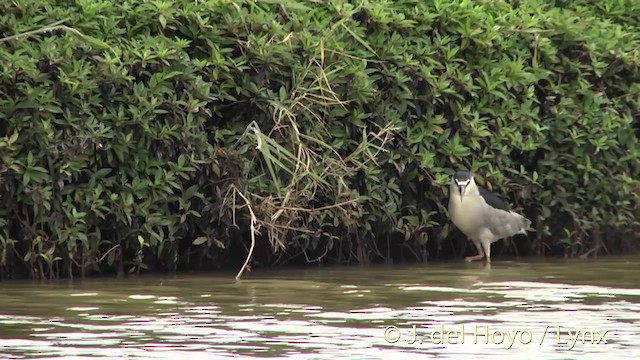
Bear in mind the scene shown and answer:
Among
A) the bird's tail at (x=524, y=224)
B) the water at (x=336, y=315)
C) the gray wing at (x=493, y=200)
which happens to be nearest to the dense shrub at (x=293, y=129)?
the gray wing at (x=493, y=200)

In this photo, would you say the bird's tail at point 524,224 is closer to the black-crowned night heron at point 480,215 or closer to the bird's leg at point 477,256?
the black-crowned night heron at point 480,215

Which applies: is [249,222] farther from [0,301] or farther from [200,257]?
[0,301]

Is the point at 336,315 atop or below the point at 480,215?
below

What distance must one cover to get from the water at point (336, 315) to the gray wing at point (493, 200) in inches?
21.8

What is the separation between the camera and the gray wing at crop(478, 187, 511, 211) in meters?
12.4

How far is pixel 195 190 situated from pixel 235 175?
0.30 m

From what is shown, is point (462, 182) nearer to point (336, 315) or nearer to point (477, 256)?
point (477, 256)

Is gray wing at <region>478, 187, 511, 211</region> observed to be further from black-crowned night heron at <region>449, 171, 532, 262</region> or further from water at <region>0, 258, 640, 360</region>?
water at <region>0, 258, 640, 360</region>

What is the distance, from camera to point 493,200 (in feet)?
41.2

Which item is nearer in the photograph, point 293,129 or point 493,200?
point 293,129

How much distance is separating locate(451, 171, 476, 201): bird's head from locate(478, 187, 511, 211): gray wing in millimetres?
257

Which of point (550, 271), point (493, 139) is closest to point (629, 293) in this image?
point (550, 271)

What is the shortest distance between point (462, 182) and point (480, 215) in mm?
287

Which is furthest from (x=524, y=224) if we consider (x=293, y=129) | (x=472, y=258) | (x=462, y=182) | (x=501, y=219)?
(x=293, y=129)
